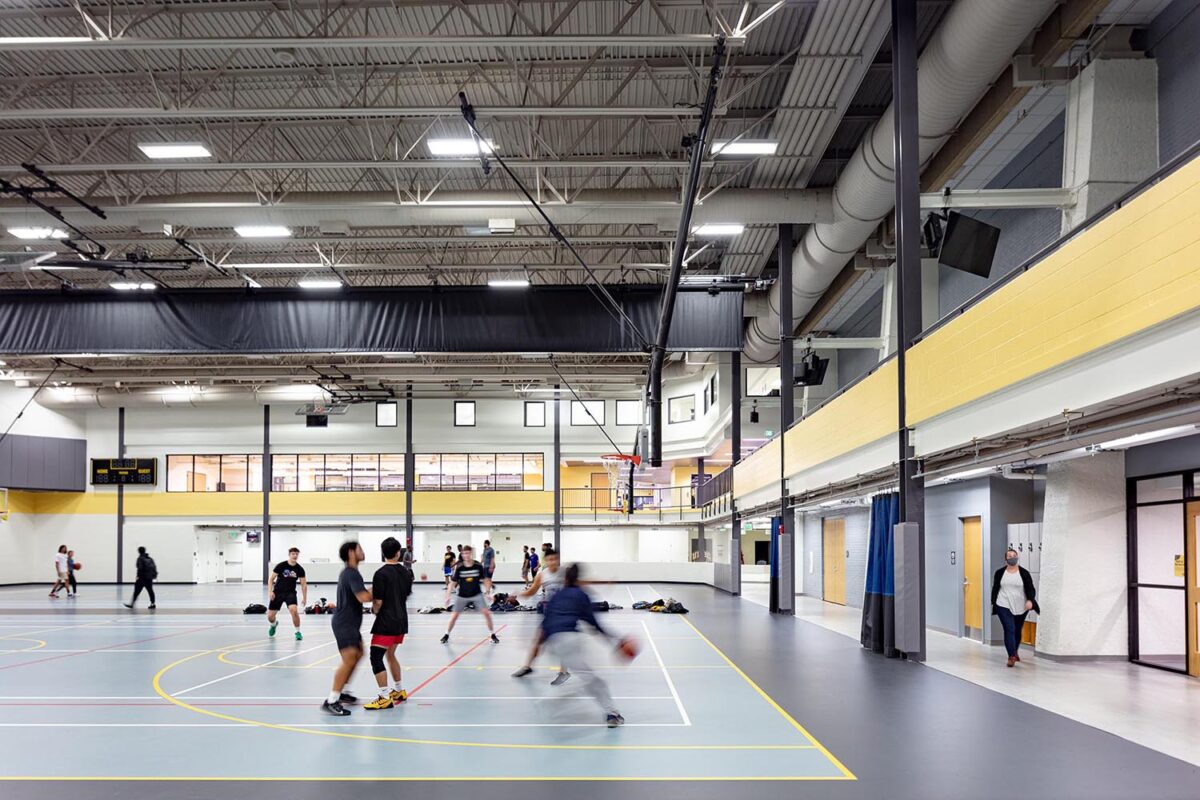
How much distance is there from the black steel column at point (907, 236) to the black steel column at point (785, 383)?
7949 millimetres

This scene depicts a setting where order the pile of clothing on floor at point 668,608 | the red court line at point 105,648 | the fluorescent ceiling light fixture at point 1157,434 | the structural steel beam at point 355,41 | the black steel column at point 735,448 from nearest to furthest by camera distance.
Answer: the fluorescent ceiling light fixture at point 1157,434
the structural steel beam at point 355,41
the red court line at point 105,648
the pile of clothing on floor at point 668,608
the black steel column at point 735,448

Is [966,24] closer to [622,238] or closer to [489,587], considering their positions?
[622,238]

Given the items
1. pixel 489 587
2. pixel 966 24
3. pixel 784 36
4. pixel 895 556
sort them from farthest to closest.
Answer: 1. pixel 489 587
2. pixel 784 36
3. pixel 895 556
4. pixel 966 24

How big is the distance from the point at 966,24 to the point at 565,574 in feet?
29.5

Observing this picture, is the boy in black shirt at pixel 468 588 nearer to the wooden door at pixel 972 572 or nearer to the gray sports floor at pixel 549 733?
the gray sports floor at pixel 549 733

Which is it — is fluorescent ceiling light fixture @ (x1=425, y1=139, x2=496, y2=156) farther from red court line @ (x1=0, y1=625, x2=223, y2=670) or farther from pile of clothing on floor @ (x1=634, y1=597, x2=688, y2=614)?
pile of clothing on floor @ (x1=634, y1=597, x2=688, y2=614)

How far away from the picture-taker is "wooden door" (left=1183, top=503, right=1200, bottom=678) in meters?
13.0

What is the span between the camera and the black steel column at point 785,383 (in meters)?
23.0

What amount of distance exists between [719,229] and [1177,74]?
35.8 feet

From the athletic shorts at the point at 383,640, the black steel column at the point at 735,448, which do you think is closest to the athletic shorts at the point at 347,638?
the athletic shorts at the point at 383,640

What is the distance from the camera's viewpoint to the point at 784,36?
53.3ft

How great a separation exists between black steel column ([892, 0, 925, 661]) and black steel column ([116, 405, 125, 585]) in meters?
44.1

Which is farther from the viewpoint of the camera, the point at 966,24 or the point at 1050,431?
the point at 966,24

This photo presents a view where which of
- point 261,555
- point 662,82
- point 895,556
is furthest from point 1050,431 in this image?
point 261,555
